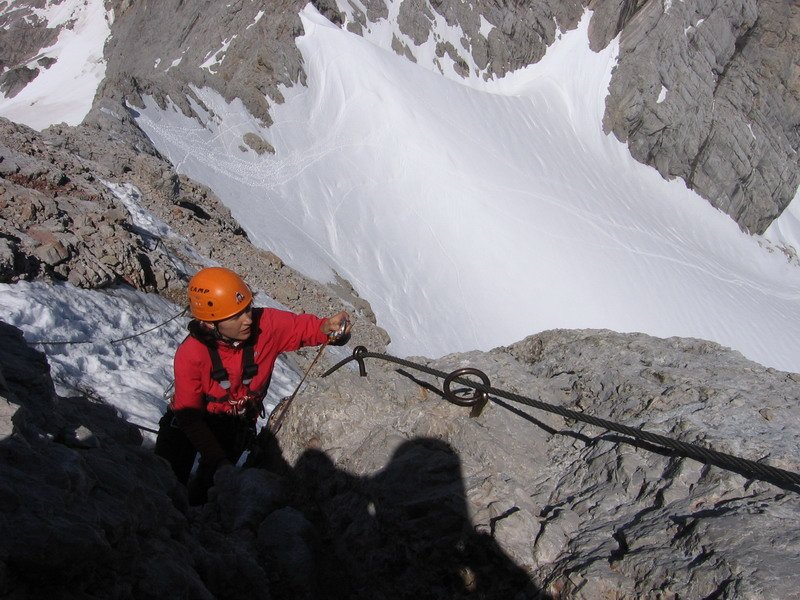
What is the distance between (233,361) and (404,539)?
72.3 inches

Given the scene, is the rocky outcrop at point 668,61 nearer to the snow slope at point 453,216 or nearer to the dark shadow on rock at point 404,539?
the snow slope at point 453,216

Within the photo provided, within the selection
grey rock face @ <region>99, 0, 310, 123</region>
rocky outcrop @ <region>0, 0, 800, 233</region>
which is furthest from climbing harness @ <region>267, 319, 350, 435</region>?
rocky outcrop @ <region>0, 0, 800, 233</region>

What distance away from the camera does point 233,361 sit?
4.08 metres

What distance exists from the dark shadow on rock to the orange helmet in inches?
49.0

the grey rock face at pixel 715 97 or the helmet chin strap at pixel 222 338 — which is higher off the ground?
the grey rock face at pixel 715 97

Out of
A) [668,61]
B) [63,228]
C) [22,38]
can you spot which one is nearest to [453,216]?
[63,228]

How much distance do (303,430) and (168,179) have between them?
9651 millimetres

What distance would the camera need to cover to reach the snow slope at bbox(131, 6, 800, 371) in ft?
55.7

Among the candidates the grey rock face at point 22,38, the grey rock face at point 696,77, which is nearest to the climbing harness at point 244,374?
the grey rock face at point 696,77

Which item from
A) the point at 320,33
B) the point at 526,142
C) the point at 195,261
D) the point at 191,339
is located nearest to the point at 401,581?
the point at 191,339

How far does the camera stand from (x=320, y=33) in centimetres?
2539

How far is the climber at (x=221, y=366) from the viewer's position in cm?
384

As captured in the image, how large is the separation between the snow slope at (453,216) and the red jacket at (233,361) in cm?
945

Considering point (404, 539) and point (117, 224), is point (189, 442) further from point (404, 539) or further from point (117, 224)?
point (117, 224)
